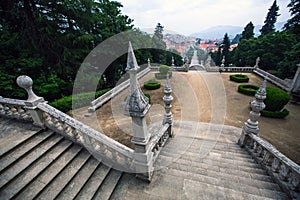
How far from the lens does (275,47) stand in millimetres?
20234

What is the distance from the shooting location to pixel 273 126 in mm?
7762

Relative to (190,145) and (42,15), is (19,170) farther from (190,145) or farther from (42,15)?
(42,15)

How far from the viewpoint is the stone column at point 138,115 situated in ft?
8.84

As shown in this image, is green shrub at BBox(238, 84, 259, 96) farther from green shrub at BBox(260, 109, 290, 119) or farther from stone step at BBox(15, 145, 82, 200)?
stone step at BBox(15, 145, 82, 200)

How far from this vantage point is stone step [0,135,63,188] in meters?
2.73

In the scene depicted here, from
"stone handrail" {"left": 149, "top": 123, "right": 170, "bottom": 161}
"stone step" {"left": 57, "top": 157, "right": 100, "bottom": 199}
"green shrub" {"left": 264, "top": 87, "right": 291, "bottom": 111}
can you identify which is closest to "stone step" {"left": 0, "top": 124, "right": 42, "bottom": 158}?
"stone step" {"left": 57, "top": 157, "right": 100, "bottom": 199}

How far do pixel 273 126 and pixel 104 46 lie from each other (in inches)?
746

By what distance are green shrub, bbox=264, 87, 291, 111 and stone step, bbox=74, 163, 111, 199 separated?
10.8m

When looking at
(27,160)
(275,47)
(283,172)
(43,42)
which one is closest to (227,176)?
(283,172)

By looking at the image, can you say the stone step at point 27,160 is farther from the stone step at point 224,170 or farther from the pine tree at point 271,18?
the pine tree at point 271,18

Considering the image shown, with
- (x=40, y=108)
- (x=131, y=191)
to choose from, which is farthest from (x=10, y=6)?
(x=131, y=191)

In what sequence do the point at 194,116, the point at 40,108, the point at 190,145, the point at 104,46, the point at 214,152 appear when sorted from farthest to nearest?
the point at 104,46 → the point at 194,116 → the point at 190,145 → the point at 214,152 → the point at 40,108

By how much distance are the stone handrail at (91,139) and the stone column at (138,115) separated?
317 mm

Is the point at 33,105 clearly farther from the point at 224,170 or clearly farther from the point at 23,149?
the point at 224,170
